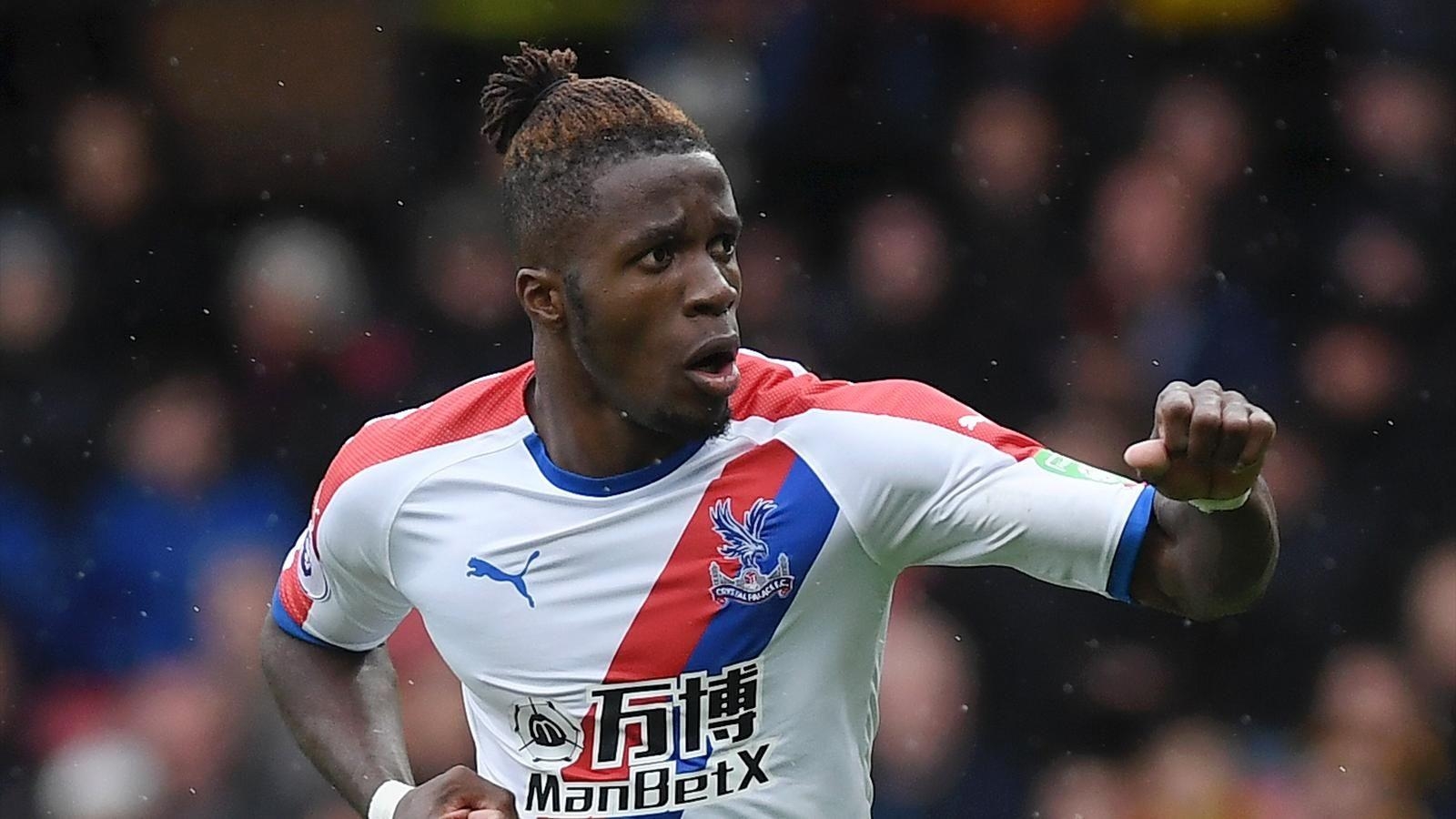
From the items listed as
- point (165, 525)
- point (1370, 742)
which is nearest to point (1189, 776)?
point (1370, 742)

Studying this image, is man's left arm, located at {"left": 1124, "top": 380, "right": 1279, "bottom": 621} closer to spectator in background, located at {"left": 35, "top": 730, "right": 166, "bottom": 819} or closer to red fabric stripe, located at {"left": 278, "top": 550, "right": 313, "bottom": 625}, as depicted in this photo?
red fabric stripe, located at {"left": 278, "top": 550, "right": 313, "bottom": 625}

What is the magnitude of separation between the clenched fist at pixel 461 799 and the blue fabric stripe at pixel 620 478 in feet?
1.71

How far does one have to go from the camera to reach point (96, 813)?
24.4 feet

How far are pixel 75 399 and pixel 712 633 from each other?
480cm

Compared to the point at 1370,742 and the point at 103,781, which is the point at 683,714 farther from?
the point at 103,781

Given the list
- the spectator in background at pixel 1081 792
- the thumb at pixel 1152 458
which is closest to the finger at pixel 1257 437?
the thumb at pixel 1152 458

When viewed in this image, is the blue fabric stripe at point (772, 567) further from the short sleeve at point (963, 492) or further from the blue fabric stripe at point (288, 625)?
the blue fabric stripe at point (288, 625)

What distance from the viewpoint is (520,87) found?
13.2 feet

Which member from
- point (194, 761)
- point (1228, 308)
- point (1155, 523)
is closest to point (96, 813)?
point (194, 761)

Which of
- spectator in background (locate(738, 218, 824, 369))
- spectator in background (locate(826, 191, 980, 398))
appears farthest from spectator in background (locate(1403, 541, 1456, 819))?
spectator in background (locate(738, 218, 824, 369))

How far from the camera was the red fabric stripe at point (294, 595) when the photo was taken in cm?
439

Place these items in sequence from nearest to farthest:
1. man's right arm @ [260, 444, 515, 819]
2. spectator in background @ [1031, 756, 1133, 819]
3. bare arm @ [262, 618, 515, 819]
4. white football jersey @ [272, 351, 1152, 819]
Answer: white football jersey @ [272, 351, 1152, 819] < man's right arm @ [260, 444, 515, 819] < bare arm @ [262, 618, 515, 819] < spectator in background @ [1031, 756, 1133, 819]

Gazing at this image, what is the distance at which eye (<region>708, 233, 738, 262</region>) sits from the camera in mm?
3799

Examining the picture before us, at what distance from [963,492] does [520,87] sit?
1062 millimetres
